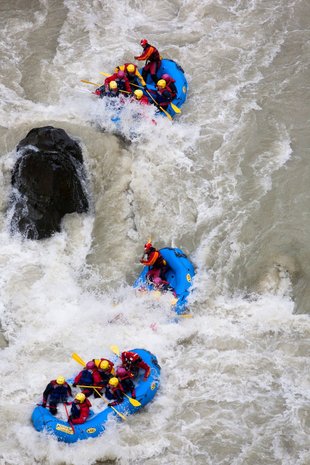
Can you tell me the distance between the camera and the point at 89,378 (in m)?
10.3

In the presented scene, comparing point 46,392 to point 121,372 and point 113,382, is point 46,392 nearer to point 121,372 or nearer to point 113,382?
point 113,382

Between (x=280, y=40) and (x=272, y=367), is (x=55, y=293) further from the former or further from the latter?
(x=280, y=40)

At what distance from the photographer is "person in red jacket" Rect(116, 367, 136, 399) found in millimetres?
10203

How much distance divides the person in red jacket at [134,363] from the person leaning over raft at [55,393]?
0.96 meters

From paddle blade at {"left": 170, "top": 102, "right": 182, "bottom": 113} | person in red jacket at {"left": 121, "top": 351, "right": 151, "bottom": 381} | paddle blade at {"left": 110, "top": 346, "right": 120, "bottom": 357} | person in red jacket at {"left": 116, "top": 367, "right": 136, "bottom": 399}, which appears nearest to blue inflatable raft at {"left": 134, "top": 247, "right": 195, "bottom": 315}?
paddle blade at {"left": 110, "top": 346, "right": 120, "bottom": 357}

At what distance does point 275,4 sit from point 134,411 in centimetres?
1172

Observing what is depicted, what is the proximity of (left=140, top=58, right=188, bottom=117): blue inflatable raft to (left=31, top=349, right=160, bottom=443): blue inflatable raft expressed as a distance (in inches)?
253

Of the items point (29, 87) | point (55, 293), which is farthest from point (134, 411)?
point (29, 87)

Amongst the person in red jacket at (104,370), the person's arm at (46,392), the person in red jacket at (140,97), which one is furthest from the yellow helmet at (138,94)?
the person's arm at (46,392)

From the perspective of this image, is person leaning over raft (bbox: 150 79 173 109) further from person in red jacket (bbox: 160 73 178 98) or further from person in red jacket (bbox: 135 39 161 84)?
person in red jacket (bbox: 135 39 161 84)

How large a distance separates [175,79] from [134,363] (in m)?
7.03

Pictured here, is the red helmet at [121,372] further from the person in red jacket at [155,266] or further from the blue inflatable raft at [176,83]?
the blue inflatable raft at [176,83]

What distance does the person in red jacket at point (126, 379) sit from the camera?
1020cm

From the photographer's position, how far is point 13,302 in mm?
11648
